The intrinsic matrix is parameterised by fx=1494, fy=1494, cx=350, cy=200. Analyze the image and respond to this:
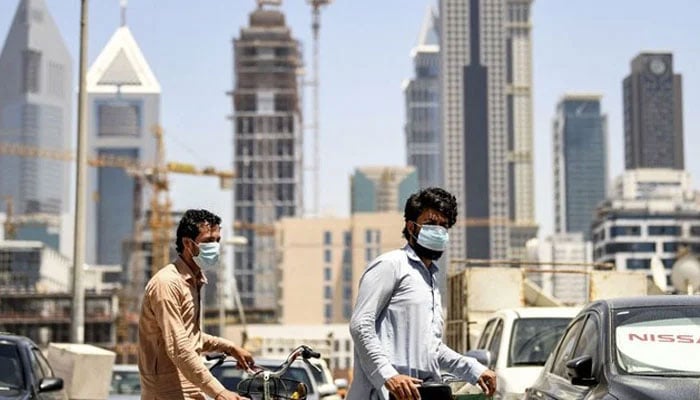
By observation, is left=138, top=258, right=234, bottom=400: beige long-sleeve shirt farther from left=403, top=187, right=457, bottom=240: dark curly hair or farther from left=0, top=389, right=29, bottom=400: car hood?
left=0, top=389, right=29, bottom=400: car hood

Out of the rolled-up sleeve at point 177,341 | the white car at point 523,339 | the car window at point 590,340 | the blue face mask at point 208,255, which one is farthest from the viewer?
the white car at point 523,339

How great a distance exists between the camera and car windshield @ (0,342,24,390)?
11.2 m

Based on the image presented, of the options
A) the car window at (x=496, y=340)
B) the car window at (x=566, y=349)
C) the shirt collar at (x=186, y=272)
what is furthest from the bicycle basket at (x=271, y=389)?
the car window at (x=496, y=340)

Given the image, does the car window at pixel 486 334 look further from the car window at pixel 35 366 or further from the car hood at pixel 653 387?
the car hood at pixel 653 387

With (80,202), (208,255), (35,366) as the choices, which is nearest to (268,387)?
(208,255)

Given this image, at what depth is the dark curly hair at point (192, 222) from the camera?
7199mm

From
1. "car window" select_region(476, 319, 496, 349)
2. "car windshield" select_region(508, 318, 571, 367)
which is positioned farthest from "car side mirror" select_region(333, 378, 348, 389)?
"car windshield" select_region(508, 318, 571, 367)

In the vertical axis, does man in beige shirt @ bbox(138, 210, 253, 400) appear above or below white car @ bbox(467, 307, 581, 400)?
above

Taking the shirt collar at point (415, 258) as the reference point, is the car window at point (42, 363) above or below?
below

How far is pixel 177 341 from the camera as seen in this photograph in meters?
6.82

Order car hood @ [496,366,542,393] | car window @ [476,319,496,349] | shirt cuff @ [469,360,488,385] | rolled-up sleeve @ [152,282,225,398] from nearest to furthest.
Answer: rolled-up sleeve @ [152,282,225,398] → shirt cuff @ [469,360,488,385] → car hood @ [496,366,542,393] → car window @ [476,319,496,349]

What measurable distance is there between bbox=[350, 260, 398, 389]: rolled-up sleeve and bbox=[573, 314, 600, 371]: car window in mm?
1402

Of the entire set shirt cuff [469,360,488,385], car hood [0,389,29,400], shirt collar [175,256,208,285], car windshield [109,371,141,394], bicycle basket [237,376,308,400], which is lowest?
car windshield [109,371,141,394]

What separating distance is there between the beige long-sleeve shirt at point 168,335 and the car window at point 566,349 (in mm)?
2247
